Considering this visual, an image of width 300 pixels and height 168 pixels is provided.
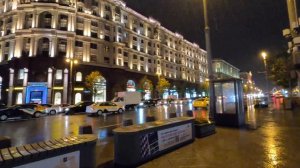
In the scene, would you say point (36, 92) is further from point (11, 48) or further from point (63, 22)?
point (63, 22)

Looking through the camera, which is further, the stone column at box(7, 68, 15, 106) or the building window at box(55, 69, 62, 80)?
the building window at box(55, 69, 62, 80)

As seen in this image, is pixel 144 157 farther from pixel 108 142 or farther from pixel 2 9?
pixel 2 9

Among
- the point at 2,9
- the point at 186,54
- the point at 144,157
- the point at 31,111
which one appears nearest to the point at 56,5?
the point at 2,9

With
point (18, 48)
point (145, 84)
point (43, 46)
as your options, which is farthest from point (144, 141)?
point (145, 84)

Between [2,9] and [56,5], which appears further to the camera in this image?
[2,9]

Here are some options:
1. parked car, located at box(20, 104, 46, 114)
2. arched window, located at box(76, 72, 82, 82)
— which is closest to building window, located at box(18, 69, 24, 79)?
arched window, located at box(76, 72, 82, 82)

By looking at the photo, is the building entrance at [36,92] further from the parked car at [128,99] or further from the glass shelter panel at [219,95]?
the glass shelter panel at [219,95]

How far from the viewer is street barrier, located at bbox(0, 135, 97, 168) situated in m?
3.27

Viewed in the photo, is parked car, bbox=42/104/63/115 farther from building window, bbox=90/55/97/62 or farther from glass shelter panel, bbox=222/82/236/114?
glass shelter panel, bbox=222/82/236/114

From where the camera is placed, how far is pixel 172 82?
239 feet

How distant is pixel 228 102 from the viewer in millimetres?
11805

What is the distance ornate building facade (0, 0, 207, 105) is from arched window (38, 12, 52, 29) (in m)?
0.11

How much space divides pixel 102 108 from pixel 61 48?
23.2 meters

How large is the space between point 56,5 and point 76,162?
44.7m
